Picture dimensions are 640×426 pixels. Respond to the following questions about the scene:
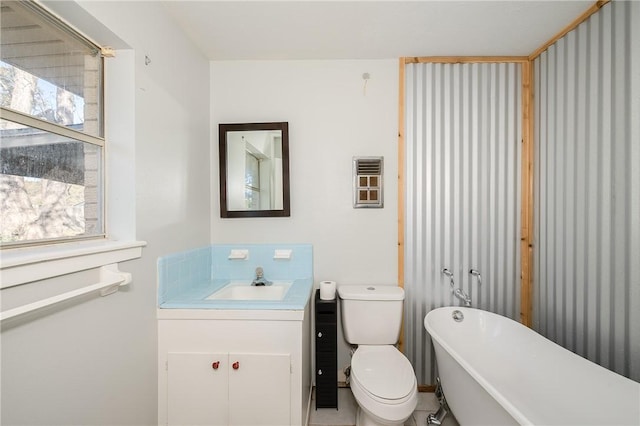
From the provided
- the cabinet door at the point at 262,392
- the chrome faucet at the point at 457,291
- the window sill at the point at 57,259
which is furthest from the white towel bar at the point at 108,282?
the chrome faucet at the point at 457,291

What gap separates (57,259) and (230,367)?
942 millimetres

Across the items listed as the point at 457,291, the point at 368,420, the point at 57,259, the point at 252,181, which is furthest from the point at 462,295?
the point at 57,259

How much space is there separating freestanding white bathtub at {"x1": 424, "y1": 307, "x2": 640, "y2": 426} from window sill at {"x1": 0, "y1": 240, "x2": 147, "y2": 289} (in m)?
1.66

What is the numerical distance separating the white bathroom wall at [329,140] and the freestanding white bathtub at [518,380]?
65cm

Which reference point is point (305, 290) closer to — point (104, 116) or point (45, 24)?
point (104, 116)

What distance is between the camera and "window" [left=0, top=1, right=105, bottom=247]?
84 cm

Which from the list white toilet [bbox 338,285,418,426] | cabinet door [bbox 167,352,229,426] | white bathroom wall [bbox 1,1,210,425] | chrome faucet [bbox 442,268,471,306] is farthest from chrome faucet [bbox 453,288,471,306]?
white bathroom wall [bbox 1,1,210,425]

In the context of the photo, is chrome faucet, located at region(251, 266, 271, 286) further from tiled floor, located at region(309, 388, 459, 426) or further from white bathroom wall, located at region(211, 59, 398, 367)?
tiled floor, located at region(309, 388, 459, 426)

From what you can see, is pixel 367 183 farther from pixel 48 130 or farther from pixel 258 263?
pixel 48 130

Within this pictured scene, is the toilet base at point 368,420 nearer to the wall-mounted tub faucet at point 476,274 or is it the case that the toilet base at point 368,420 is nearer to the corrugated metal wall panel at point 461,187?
the corrugated metal wall panel at point 461,187

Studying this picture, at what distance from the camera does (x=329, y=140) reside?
2.01 meters

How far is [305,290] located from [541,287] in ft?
5.54

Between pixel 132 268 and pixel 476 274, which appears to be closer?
pixel 132 268

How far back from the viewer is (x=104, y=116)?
119 cm
